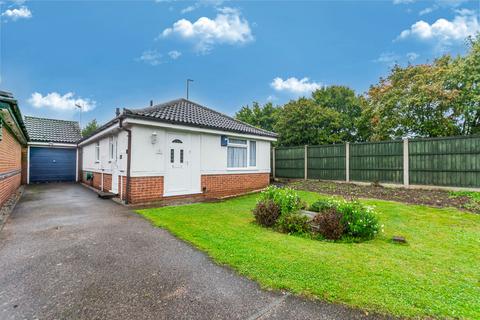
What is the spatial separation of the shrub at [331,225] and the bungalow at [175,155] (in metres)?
5.70

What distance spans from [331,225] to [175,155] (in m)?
6.10

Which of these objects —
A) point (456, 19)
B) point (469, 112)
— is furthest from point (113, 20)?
point (469, 112)

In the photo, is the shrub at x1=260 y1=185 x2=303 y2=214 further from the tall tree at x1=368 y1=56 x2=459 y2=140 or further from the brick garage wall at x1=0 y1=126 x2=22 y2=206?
the tall tree at x1=368 y1=56 x2=459 y2=140

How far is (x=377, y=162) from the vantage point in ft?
36.1

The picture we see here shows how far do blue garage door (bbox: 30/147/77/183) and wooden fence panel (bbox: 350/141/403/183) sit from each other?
60.1 feet

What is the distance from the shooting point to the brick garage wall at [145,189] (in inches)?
302

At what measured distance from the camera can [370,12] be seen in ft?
33.9

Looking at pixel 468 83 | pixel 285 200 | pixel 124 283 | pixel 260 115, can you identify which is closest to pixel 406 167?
pixel 468 83

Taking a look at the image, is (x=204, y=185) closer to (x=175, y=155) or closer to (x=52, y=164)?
(x=175, y=155)

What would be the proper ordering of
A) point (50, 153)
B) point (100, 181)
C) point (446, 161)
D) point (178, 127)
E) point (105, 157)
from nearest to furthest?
point (178, 127), point (446, 161), point (105, 157), point (100, 181), point (50, 153)

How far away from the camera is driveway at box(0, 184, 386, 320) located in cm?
227

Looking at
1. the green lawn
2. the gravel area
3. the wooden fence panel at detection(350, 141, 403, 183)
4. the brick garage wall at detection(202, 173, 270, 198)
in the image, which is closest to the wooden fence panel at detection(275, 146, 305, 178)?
the gravel area

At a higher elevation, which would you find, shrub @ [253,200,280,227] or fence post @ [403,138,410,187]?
fence post @ [403,138,410,187]

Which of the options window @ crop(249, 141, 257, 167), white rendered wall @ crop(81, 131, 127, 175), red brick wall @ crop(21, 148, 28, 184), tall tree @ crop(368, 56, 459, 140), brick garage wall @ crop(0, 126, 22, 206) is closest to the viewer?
brick garage wall @ crop(0, 126, 22, 206)
